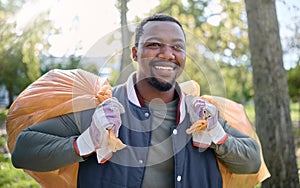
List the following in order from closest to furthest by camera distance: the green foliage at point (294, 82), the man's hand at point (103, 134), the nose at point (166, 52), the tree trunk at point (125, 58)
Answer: the man's hand at point (103, 134), the nose at point (166, 52), the tree trunk at point (125, 58), the green foliage at point (294, 82)

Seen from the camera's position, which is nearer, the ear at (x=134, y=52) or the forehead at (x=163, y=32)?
the forehead at (x=163, y=32)

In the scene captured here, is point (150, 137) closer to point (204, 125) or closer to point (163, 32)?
point (204, 125)

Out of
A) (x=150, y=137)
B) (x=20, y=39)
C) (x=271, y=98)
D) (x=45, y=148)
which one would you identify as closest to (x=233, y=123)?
(x=150, y=137)

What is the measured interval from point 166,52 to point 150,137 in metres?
0.39

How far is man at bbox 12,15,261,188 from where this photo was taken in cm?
185

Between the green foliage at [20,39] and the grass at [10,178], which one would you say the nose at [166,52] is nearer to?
the green foliage at [20,39]

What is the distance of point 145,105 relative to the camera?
6.88 feet

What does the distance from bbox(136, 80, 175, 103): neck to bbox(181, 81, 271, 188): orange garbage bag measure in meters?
0.15

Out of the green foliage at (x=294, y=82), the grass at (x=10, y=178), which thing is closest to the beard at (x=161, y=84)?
the grass at (x=10, y=178)

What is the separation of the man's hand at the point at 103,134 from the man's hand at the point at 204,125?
37cm

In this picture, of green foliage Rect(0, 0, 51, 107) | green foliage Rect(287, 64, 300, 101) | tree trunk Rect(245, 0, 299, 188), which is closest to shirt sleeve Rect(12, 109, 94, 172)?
tree trunk Rect(245, 0, 299, 188)

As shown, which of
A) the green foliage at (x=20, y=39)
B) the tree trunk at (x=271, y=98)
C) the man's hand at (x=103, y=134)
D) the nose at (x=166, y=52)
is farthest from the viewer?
the green foliage at (x=20, y=39)

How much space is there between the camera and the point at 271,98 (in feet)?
13.3

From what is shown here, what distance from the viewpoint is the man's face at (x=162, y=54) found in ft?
6.51
